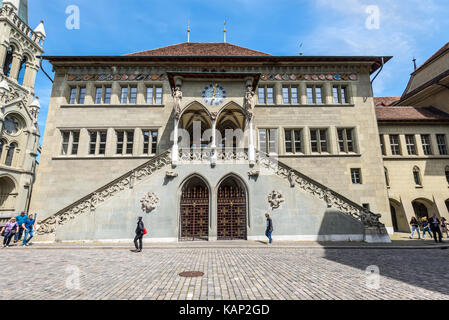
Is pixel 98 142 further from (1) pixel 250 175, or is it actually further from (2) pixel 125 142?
(1) pixel 250 175

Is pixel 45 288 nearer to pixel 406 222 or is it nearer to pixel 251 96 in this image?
pixel 251 96

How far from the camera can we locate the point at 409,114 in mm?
22469

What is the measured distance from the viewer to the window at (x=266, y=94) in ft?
65.5

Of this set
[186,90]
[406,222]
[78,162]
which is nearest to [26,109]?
[78,162]

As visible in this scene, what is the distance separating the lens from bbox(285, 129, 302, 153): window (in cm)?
1917

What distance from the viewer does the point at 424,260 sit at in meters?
8.95

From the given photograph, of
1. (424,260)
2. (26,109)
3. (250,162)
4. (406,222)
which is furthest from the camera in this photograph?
(26,109)

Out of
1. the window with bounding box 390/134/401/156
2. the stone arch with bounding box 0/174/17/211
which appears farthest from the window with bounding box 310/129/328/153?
the stone arch with bounding box 0/174/17/211

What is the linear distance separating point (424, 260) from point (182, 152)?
1302cm

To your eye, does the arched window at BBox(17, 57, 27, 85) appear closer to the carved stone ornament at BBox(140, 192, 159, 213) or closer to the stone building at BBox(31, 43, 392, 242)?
the stone building at BBox(31, 43, 392, 242)

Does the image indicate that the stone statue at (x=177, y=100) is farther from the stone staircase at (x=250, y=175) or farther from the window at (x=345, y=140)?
the window at (x=345, y=140)

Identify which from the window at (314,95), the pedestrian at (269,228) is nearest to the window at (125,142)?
the pedestrian at (269,228)

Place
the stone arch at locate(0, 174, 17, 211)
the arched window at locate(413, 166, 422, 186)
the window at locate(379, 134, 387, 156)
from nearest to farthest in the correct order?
the arched window at locate(413, 166, 422, 186)
the window at locate(379, 134, 387, 156)
the stone arch at locate(0, 174, 17, 211)

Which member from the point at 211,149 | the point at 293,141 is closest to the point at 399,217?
the point at 293,141
